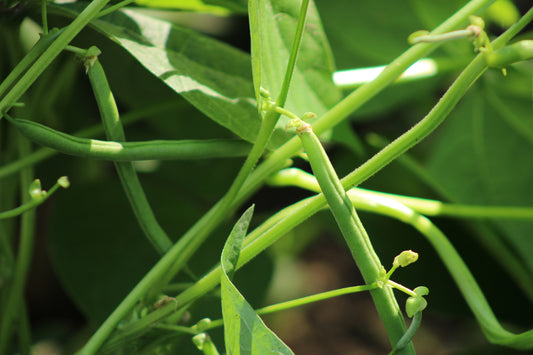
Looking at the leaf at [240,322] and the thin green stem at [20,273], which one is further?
the thin green stem at [20,273]

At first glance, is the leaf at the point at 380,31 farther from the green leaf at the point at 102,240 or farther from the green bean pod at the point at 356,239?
the green bean pod at the point at 356,239

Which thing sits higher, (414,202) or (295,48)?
(295,48)

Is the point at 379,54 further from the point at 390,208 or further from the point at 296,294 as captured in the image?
the point at 296,294

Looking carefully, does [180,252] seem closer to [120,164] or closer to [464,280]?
[120,164]

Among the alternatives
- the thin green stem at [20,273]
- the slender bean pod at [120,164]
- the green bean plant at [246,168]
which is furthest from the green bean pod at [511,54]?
the thin green stem at [20,273]

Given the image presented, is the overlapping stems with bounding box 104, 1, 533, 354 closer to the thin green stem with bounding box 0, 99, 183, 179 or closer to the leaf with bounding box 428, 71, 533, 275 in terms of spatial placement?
the thin green stem with bounding box 0, 99, 183, 179

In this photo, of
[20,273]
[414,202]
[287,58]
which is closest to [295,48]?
[287,58]
